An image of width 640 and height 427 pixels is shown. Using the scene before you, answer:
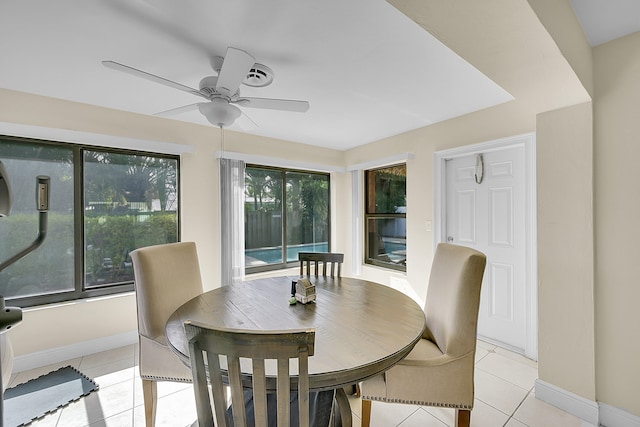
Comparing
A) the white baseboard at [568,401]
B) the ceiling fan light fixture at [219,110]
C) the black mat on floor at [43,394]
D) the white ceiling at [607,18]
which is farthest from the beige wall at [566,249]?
the black mat on floor at [43,394]

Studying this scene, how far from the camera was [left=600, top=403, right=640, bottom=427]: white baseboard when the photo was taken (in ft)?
5.22

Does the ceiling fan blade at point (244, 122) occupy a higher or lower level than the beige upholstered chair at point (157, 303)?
higher

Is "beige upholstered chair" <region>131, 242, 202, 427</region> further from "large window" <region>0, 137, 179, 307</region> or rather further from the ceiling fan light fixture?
"large window" <region>0, 137, 179, 307</region>

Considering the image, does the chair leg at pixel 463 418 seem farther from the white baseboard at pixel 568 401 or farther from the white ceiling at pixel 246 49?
the white ceiling at pixel 246 49

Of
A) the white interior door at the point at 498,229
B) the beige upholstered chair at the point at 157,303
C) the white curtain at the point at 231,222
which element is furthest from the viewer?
the white curtain at the point at 231,222

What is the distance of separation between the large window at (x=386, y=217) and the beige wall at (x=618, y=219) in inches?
80.5

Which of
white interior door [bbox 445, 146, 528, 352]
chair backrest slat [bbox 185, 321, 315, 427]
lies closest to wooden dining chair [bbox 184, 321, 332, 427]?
chair backrest slat [bbox 185, 321, 315, 427]

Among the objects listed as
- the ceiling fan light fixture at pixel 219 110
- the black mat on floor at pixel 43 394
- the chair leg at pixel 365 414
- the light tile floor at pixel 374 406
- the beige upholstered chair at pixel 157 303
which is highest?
the ceiling fan light fixture at pixel 219 110

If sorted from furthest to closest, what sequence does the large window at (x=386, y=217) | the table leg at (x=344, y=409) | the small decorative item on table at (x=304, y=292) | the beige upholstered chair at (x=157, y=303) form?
1. the large window at (x=386, y=217)
2. the small decorative item on table at (x=304, y=292)
3. the beige upholstered chair at (x=157, y=303)
4. the table leg at (x=344, y=409)

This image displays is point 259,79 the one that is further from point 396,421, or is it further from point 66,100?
point 396,421

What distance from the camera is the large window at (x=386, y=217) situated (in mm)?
3711

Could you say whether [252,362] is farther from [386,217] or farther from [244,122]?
[386,217]

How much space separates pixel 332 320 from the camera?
4.71ft

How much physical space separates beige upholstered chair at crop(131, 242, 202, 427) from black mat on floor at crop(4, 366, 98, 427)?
0.88m
